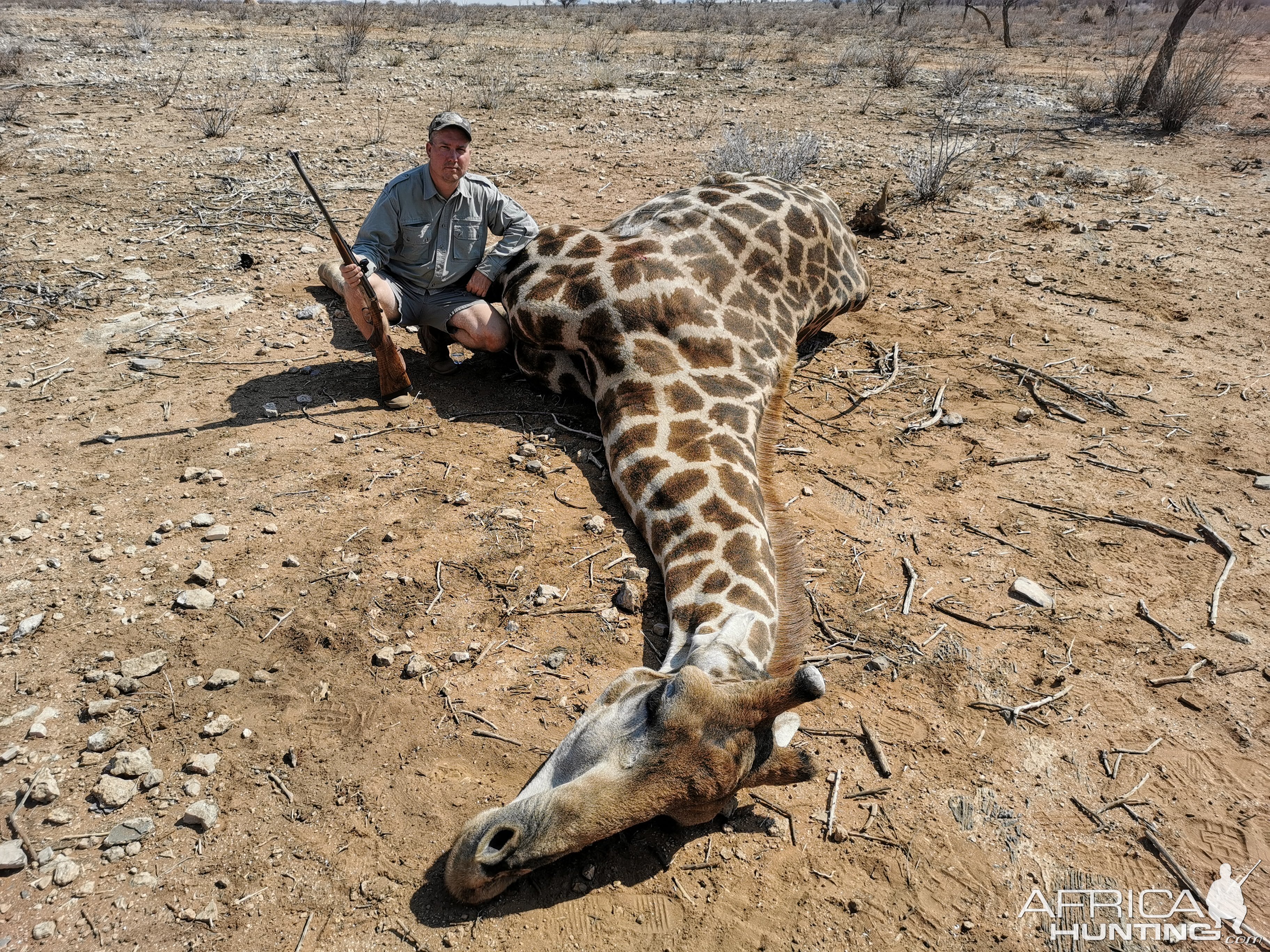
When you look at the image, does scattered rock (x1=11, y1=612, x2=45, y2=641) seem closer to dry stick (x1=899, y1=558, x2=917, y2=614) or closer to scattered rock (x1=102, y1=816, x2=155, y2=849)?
scattered rock (x1=102, y1=816, x2=155, y2=849)

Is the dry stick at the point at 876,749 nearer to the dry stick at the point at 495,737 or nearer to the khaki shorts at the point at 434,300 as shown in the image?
the dry stick at the point at 495,737

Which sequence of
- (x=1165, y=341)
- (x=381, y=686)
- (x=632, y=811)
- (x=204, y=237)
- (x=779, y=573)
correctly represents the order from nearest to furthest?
1. (x=632, y=811)
2. (x=381, y=686)
3. (x=779, y=573)
4. (x=1165, y=341)
5. (x=204, y=237)

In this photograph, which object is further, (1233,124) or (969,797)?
(1233,124)

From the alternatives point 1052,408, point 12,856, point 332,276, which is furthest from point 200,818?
point 1052,408

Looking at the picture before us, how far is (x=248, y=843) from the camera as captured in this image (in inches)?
101

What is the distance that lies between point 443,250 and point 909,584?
11.7ft

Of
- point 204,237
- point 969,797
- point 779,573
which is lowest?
point 969,797

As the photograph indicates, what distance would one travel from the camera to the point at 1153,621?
3.59 meters

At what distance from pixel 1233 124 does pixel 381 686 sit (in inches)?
580

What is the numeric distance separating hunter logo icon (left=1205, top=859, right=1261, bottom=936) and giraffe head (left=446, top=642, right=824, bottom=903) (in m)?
1.40

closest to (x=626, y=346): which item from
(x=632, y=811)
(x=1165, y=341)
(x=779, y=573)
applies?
(x=779, y=573)

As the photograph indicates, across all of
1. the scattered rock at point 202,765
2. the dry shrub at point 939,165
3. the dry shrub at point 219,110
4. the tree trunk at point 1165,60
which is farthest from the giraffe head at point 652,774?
the tree trunk at point 1165,60

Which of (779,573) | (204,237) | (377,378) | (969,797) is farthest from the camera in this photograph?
(204,237)

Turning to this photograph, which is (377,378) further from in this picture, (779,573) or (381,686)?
(779,573)
